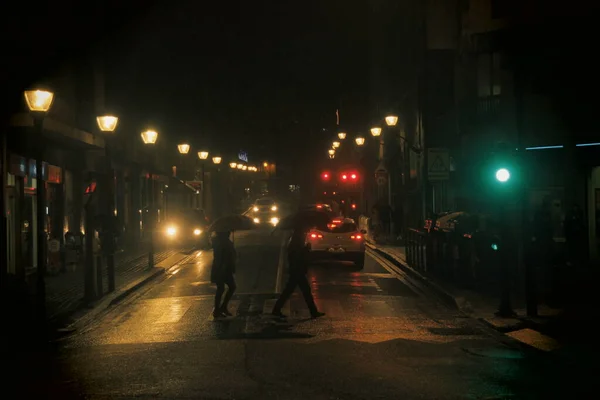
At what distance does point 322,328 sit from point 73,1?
54.9 feet

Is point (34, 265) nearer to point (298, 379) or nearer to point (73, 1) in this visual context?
point (73, 1)

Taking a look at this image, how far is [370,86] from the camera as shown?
72250 millimetres

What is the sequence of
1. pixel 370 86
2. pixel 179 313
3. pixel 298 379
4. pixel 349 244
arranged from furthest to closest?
1. pixel 370 86
2. pixel 349 244
3. pixel 179 313
4. pixel 298 379

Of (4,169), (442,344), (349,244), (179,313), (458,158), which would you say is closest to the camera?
(442,344)

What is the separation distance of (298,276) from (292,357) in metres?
3.94

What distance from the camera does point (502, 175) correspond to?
13055 mm

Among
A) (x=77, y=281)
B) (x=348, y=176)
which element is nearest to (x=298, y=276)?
(x=77, y=281)

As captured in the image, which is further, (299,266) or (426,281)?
(426,281)

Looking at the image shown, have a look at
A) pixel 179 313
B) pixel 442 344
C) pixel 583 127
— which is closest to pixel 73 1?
pixel 179 313

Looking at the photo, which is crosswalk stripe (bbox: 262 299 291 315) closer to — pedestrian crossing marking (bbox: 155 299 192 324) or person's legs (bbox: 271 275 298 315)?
person's legs (bbox: 271 275 298 315)

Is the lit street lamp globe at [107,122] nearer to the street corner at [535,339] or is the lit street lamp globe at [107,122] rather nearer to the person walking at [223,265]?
the person walking at [223,265]

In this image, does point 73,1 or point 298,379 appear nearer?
point 298,379

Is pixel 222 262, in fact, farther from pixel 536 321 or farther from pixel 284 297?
pixel 536 321

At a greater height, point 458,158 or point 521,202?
point 458,158
